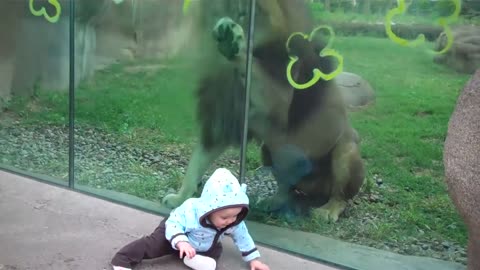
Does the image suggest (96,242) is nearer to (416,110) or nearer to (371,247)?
(371,247)

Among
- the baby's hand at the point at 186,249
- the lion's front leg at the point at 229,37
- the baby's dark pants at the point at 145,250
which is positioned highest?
the lion's front leg at the point at 229,37

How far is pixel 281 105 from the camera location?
425 centimetres

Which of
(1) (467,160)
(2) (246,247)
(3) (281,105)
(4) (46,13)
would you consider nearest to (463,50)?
(1) (467,160)

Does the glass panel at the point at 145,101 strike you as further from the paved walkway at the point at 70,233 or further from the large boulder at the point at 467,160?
the large boulder at the point at 467,160

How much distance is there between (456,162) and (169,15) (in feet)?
8.28

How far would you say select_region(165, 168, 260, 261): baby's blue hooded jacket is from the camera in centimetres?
328

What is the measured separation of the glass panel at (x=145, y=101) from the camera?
14.9 feet

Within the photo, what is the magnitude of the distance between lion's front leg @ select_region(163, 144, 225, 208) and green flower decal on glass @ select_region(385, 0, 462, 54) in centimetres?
157

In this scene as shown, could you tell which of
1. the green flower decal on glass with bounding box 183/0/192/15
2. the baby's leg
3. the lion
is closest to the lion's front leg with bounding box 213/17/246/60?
the lion

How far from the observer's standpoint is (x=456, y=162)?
2.86 m

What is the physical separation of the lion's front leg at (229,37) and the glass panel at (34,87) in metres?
1.43

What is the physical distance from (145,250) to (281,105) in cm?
138

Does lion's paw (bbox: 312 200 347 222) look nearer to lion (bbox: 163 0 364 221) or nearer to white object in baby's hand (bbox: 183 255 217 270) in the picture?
lion (bbox: 163 0 364 221)

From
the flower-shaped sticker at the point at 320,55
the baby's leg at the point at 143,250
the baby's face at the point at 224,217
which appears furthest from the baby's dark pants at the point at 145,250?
the flower-shaped sticker at the point at 320,55
